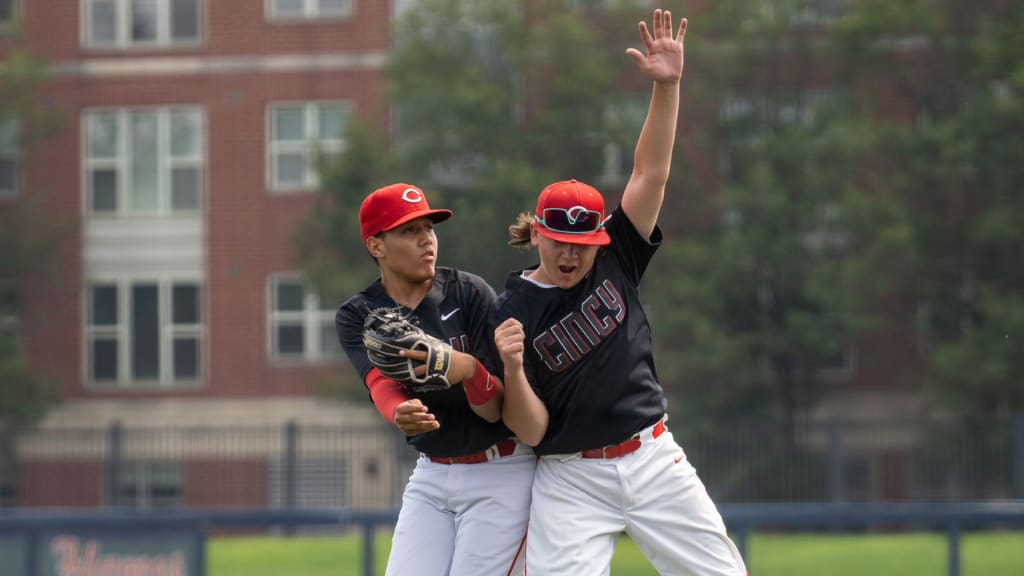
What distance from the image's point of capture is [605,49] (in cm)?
2469

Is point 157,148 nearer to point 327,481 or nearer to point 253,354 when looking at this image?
point 253,354

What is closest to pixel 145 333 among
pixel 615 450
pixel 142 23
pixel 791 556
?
pixel 142 23

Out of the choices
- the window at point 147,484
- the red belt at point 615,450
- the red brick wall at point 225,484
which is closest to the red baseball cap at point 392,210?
the red belt at point 615,450

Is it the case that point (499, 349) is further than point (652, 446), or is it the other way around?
point (652, 446)

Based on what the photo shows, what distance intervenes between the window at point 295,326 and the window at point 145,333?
4.86 feet

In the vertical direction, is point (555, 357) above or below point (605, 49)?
below

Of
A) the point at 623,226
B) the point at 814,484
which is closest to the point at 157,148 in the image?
the point at 814,484

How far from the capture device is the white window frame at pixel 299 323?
2807 centimetres

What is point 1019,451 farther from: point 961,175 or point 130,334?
point 130,334

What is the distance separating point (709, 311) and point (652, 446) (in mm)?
18918

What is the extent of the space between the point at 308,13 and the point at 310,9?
91mm

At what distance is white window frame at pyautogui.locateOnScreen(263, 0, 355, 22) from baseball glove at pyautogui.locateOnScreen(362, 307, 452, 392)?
23844mm

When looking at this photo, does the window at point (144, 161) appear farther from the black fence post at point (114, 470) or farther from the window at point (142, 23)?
the black fence post at point (114, 470)

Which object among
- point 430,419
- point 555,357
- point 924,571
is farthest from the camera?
point 924,571
